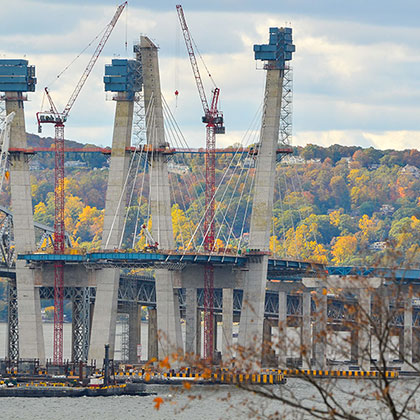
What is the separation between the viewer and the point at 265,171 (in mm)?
159500

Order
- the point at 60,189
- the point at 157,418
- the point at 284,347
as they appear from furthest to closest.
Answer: the point at 60,189, the point at 157,418, the point at 284,347

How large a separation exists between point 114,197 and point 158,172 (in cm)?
592

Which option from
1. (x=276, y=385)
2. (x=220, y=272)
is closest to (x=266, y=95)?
(x=220, y=272)

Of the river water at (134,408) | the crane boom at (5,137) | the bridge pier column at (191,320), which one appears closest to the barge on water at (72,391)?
the river water at (134,408)

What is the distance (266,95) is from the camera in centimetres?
15988

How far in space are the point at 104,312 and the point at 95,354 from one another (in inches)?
185

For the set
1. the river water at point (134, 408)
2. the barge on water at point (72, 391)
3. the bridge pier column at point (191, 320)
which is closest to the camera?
the river water at point (134, 408)

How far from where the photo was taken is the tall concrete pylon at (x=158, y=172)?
161500mm

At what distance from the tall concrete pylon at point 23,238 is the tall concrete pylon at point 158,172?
531 inches

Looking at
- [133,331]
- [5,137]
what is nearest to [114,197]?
[5,137]

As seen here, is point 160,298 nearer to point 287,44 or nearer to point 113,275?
point 113,275

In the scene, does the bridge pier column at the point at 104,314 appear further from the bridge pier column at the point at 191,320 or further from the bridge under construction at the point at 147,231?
the bridge pier column at the point at 191,320

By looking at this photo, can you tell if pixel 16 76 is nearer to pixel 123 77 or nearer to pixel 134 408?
pixel 123 77

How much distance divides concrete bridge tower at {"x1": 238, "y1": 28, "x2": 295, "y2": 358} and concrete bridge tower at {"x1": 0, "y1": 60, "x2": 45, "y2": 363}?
22.5 m
